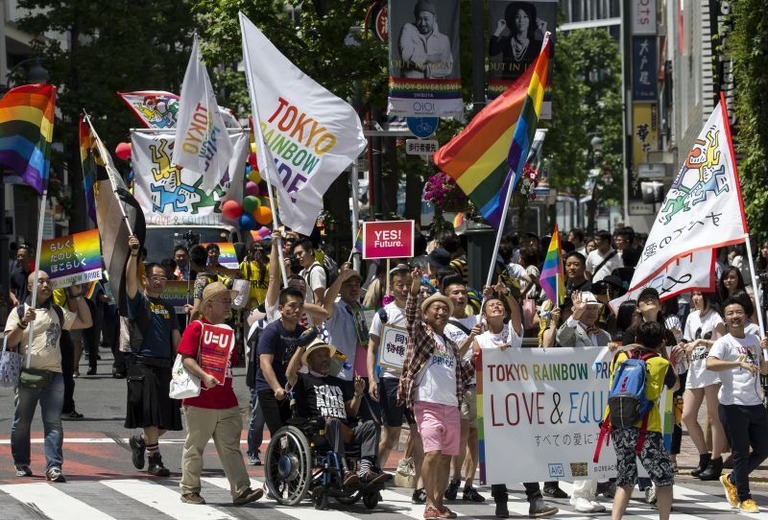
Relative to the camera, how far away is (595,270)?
71.5 ft

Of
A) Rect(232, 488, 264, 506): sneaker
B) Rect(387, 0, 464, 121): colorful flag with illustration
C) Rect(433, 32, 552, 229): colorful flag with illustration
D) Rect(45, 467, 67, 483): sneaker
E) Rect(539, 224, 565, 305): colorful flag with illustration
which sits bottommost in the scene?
Rect(232, 488, 264, 506): sneaker

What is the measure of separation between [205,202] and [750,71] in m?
9.93

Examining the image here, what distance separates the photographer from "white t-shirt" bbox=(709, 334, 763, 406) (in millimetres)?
13328

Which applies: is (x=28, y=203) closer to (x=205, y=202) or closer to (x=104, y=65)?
(x=104, y=65)

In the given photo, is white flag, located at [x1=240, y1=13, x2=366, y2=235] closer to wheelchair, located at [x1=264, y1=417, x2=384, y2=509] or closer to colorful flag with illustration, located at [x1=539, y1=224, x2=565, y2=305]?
wheelchair, located at [x1=264, y1=417, x2=384, y2=509]

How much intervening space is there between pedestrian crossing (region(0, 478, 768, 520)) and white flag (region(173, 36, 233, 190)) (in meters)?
4.94

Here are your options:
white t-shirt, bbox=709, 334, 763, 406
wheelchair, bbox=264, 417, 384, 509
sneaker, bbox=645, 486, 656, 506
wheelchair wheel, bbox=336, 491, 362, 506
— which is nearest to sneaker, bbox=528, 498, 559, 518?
sneaker, bbox=645, 486, 656, 506

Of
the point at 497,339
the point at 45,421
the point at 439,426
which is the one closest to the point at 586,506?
the point at 497,339

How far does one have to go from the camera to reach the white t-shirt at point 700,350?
561 inches

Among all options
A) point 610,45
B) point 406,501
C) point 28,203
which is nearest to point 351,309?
point 406,501

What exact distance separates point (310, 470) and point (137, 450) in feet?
8.59

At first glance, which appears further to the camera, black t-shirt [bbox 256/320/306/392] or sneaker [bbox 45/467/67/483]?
sneaker [bbox 45/467/67/483]

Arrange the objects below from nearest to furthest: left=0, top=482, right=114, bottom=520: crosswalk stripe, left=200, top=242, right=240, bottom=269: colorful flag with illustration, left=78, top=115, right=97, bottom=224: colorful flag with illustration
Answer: left=0, top=482, right=114, bottom=520: crosswalk stripe, left=78, top=115, right=97, bottom=224: colorful flag with illustration, left=200, top=242, right=240, bottom=269: colorful flag with illustration

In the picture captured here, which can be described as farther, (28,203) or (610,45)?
(610,45)
